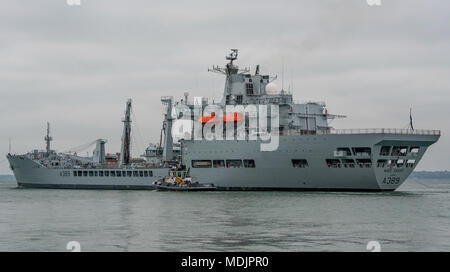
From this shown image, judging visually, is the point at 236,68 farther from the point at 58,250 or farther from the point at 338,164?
the point at 58,250

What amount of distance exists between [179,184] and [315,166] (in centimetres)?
1702

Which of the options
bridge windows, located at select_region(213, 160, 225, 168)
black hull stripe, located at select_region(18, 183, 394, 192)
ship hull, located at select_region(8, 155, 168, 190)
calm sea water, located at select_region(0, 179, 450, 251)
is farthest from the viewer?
ship hull, located at select_region(8, 155, 168, 190)

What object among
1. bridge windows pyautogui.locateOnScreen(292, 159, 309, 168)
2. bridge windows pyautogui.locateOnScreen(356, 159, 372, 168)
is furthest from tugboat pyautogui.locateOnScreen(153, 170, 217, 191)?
bridge windows pyautogui.locateOnScreen(356, 159, 372, 168)

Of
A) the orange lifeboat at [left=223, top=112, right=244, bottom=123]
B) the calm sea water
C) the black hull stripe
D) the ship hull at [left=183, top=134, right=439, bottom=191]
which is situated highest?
the orange lifeboat at [left=223, top=112, right=244, bottom=123]

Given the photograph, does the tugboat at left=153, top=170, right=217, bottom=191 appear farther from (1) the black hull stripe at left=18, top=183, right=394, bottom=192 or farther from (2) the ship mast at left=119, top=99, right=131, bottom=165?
(2) the ship mast at left=119, top=99, right=131, bottom=165

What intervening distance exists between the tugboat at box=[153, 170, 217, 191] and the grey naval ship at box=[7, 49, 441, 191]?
0.53 metres

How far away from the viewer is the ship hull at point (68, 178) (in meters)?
77.9

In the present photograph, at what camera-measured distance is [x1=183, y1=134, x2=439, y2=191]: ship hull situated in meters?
58.7

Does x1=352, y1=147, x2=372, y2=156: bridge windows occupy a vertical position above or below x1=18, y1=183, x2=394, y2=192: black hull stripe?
above

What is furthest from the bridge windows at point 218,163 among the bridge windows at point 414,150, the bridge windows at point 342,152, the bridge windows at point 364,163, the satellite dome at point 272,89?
the bridge windows at point 414,150

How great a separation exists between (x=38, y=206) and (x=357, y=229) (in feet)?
93.4

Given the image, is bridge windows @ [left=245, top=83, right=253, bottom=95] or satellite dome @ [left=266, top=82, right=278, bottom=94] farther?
bridge windows @ [left=245, top=83, right=253, bottom=95]

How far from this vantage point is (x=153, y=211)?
45.1 m
